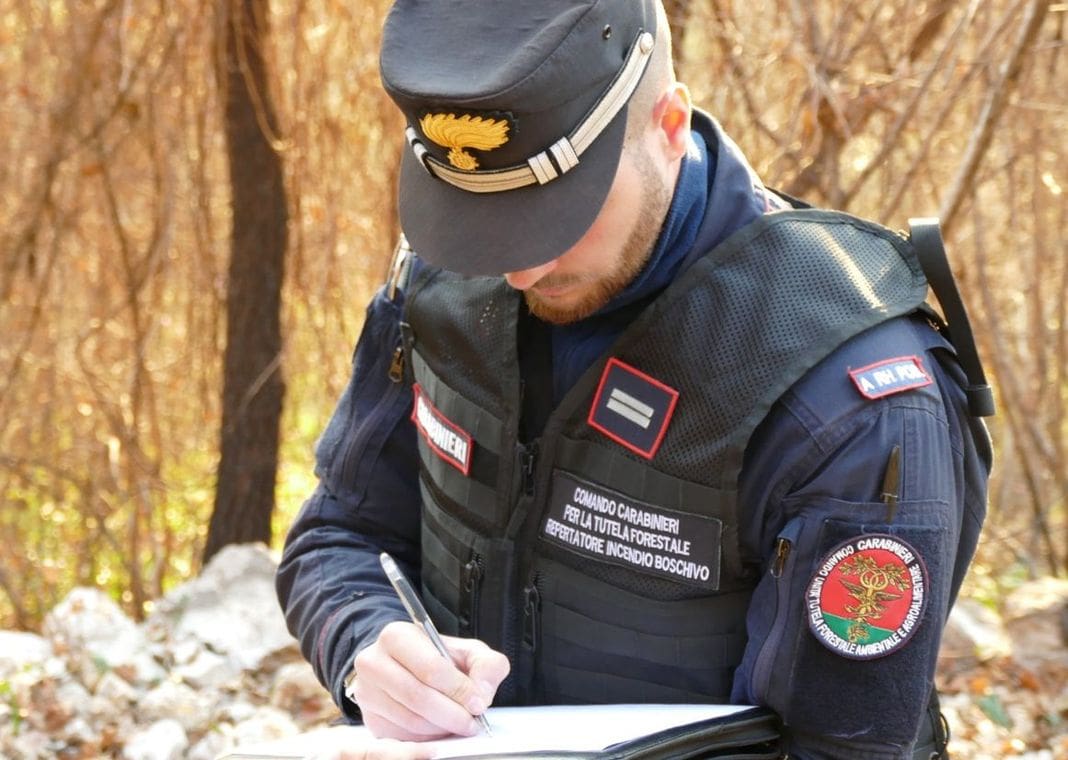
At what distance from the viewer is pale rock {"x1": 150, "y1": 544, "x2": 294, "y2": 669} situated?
308cm

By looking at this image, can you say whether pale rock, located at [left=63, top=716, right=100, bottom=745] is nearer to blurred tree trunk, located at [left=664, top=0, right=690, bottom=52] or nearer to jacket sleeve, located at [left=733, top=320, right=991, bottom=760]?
jacket sleeve, located at [left=733, top=320, right=991, bottom=760]

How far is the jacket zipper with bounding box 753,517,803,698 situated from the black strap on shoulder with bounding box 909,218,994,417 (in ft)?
0.84

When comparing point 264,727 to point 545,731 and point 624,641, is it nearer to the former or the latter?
point 624,641

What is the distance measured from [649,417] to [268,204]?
241 cm

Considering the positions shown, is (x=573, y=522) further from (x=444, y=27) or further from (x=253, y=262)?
(x=253, y=262)

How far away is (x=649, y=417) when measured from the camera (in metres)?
1.48

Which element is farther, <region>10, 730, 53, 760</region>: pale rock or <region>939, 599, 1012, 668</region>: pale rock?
<region>939, 599, 1012, 668</region>: pale rock

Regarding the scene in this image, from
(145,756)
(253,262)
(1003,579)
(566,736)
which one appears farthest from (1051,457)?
(566,736)

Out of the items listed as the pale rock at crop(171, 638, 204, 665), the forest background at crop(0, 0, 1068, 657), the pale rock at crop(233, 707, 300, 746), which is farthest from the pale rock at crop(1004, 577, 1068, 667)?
the pale rock at crop(171, 638, 204, 665)

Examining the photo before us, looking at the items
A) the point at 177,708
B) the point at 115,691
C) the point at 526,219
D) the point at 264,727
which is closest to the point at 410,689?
the point at 526,219

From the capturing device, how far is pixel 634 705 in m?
1.50

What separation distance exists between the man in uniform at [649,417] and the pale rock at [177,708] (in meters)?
1.20

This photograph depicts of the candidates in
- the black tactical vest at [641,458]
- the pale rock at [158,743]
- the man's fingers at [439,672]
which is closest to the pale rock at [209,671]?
the pale rock at [158,743]

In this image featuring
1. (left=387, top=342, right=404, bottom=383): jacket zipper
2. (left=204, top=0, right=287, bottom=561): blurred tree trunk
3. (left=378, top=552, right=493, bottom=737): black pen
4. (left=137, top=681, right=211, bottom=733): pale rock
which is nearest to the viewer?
(left=378, top=552, right=493, bottom=737): black pen
